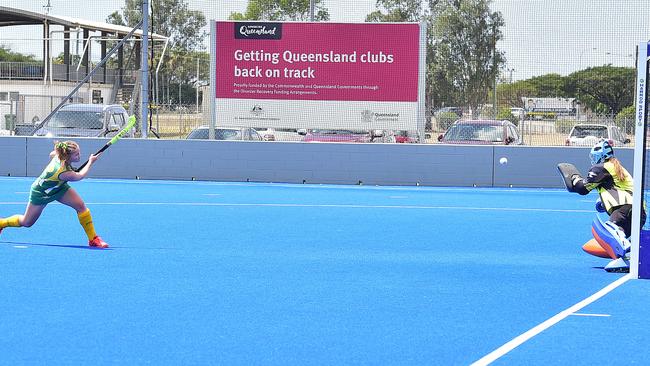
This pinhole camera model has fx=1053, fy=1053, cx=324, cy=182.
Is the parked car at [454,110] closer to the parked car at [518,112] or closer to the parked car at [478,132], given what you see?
the parked car at [478,132]

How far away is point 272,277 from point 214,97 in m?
16.0

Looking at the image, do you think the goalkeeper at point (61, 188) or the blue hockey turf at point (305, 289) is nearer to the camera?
the blue hockey turf at point (305, 289)

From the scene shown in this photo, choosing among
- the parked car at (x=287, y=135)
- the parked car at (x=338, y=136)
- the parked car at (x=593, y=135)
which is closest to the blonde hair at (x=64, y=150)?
the parked car at (x=338, y=136)

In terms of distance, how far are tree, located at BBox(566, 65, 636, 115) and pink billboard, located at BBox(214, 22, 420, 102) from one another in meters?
3.86

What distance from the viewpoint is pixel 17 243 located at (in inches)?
516

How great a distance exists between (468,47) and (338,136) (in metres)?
3.90

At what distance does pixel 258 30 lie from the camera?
2603cm

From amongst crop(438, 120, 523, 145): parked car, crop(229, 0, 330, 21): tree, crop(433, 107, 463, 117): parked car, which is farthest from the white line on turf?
crop(229, 0, 330, 21): tree

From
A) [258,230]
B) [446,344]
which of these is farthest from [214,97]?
[446,344]

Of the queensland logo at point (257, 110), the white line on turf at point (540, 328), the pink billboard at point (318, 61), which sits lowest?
the white line on turf at point (540, 328)

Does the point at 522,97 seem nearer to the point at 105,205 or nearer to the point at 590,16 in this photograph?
the point at 590,16

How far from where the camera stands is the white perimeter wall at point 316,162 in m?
24.4

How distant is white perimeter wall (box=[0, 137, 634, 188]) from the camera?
24.4m

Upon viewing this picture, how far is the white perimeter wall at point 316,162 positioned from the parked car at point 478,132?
2.63 feet
